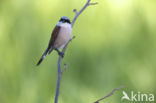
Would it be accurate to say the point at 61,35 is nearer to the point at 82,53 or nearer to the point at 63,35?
the point at 63,35

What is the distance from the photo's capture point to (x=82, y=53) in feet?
7.24

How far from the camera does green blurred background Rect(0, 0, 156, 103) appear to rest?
2.12 metres

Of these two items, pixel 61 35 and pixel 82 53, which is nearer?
pixel 61 35

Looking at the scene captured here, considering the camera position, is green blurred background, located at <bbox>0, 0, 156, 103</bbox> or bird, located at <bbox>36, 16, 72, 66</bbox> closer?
bird, located at <bbox>36, 16, 72, 66</bbox>

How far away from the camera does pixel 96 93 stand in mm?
2107

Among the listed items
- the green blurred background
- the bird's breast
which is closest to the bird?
the bird's breast

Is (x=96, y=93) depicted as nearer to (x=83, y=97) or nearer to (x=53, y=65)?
(x=83, y=97)

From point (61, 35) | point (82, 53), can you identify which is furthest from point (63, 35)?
point (82, 53)

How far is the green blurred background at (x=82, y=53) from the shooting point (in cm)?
212

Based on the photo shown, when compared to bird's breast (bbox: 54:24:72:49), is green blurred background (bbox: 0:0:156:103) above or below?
below

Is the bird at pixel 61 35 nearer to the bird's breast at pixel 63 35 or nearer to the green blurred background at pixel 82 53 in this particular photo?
the bird's breast at pixel 63 35

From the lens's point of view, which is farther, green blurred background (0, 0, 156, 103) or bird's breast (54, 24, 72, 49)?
green blurred background (0, 0, 156, 103)

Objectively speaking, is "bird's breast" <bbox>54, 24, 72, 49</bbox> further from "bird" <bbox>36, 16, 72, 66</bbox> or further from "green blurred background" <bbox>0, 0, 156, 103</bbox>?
"green blurred background" <bbox>0, 0, 156, 103</bbox>

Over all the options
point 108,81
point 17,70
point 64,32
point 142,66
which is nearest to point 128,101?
point 108,81
